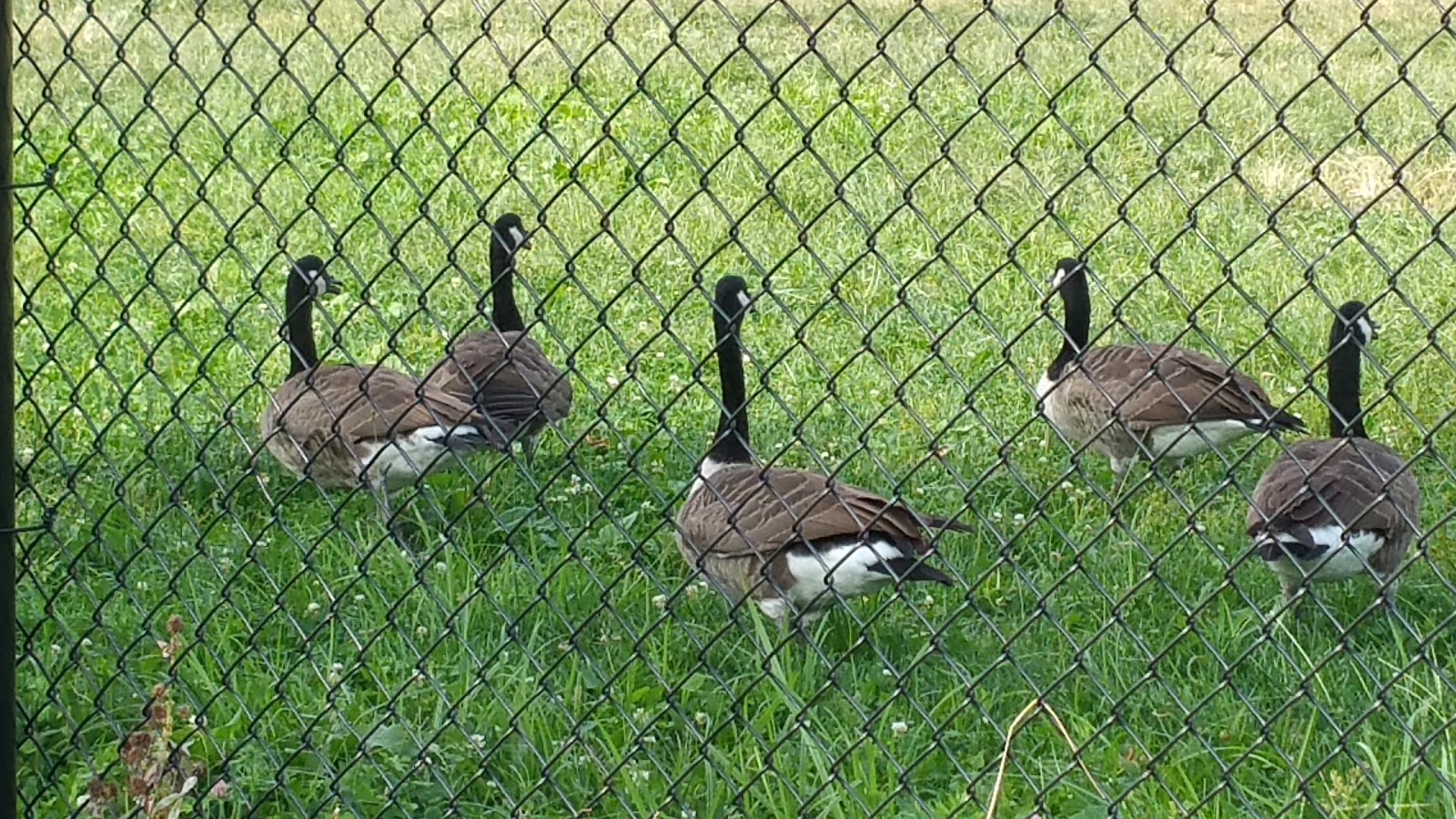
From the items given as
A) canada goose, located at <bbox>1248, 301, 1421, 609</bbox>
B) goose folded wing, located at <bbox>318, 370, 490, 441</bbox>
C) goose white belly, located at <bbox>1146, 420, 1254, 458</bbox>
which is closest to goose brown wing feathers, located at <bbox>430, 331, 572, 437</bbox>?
goose folded wing, located at <bbox>318, 370, 490, 441</bbox>

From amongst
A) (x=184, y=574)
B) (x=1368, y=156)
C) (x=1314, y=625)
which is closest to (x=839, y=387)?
(x=1314, y=625)

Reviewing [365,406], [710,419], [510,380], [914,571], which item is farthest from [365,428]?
[914,571]

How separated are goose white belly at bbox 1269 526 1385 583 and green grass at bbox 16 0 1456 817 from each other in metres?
0.16

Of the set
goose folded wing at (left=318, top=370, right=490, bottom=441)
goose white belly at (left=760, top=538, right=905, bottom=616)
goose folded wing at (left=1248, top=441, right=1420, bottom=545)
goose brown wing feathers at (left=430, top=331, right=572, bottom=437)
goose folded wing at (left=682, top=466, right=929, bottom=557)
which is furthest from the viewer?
goose brown wing feathers at (left=430, top=331, right=572, bottom=437)

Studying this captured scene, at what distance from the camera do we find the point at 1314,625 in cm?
473

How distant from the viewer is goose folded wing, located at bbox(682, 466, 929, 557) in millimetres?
4191

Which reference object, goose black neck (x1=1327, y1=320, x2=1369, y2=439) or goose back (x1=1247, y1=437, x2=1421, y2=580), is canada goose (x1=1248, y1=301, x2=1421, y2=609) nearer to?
goose back (x1=1247, y1=437, x2=1421, y2=580)

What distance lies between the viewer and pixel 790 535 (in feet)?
14.4

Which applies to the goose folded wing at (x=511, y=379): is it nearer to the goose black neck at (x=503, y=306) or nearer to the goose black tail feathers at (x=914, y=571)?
the goose black neck at (x=503, y=306)

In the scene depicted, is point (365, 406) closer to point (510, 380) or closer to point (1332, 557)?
point (510, 380)

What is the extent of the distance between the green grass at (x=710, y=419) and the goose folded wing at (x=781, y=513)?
0.55ft

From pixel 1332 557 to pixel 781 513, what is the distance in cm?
140

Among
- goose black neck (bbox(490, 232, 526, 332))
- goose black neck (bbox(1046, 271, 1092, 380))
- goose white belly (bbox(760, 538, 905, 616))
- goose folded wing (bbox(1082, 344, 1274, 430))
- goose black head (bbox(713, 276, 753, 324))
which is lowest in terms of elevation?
goose white belly (bbox(760, 538, 905, 616))

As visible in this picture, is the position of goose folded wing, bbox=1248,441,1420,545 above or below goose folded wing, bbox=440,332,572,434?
below
